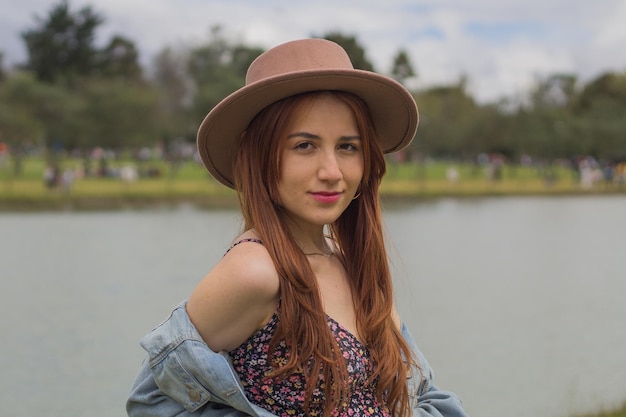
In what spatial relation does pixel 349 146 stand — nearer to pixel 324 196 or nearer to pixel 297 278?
pixel 324 196

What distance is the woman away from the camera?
1.89m

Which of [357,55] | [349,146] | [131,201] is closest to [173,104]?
[131,201]

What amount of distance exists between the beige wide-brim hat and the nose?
0.16 meters

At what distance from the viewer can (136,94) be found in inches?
1786

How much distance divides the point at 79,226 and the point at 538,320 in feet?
47.2

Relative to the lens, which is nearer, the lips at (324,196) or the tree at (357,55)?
the lips at (324,196)

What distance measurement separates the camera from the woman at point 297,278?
1890 millimetres

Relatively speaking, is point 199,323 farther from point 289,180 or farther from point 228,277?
point 289,180

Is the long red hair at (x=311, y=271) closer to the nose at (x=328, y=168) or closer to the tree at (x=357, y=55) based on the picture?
the nose at (x=328, y=168)

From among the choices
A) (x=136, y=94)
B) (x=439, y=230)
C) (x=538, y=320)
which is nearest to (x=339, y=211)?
(x=538, y=320)

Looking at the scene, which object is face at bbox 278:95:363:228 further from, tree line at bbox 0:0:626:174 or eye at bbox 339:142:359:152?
tree line at bbox 0:0:626:174

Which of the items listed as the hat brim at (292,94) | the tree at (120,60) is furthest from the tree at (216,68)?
the hat brim at (292,94)

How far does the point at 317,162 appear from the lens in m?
2.09

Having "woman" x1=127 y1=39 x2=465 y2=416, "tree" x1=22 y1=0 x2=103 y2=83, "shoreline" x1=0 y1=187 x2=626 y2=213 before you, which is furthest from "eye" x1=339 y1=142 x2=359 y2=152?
"tree" x1=22 y1=0 x2=103 y2=83
